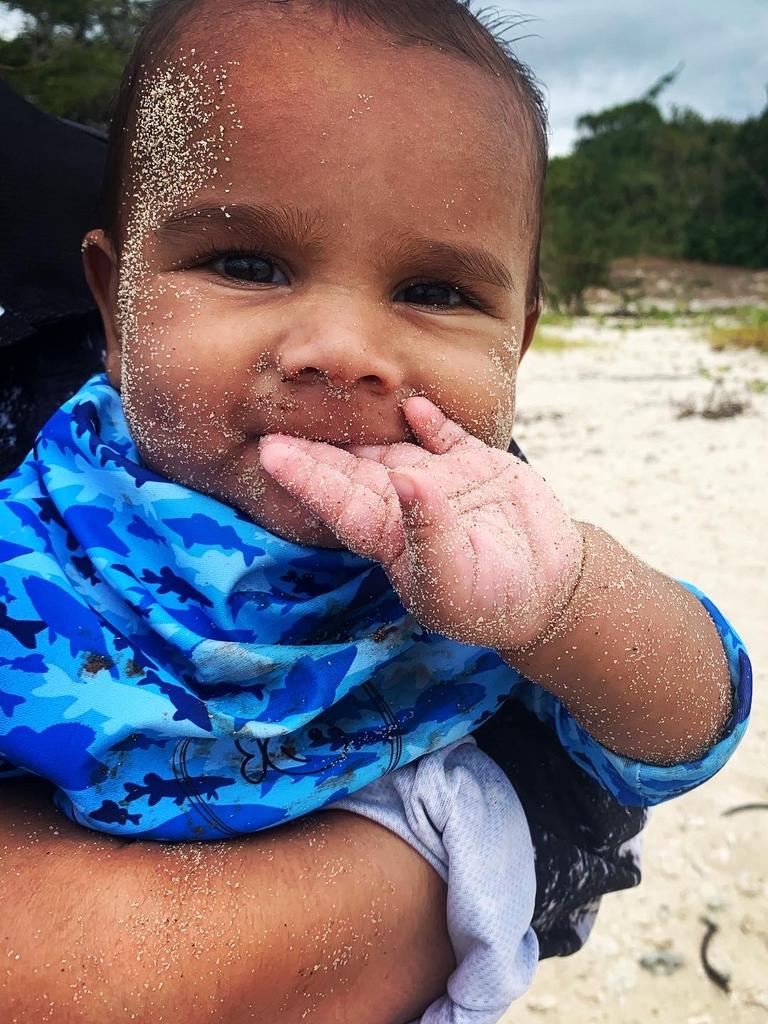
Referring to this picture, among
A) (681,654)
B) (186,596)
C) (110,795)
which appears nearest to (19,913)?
(110,795)

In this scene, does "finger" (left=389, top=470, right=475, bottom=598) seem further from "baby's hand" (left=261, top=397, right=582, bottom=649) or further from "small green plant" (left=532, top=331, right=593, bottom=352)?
"small green plant" (left=532, top=331, right=593, bottom=352)

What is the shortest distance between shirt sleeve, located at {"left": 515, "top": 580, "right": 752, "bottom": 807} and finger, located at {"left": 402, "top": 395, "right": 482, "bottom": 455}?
1.45 ft

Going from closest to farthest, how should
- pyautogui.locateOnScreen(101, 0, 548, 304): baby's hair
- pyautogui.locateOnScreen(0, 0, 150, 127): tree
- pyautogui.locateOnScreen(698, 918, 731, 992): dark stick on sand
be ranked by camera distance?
pyautogui.locateOnScreen(101, 0, 548, 304): baby's hair → pyautogui.locateOnScreen(698, 918, 731, 992): dark stick on sand → pyautogui.locateOnScreen(0, 0, 150, 127): tree

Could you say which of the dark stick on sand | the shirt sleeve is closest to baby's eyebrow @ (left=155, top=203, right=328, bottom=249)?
the shirt sleeve

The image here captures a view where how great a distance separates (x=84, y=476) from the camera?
132 cm

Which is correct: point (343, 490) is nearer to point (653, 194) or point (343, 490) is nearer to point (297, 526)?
point (297, 526)

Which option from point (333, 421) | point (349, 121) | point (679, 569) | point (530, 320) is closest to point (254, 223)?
point (349, 121)

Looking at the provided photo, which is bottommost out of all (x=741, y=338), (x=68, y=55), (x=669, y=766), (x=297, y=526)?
(x=741, y=338)

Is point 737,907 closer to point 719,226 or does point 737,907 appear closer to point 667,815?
point 667,815

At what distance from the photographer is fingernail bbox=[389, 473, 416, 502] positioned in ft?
3.02

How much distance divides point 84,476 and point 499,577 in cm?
74

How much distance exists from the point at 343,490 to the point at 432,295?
405 millimetres

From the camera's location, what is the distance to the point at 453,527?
0.94 m

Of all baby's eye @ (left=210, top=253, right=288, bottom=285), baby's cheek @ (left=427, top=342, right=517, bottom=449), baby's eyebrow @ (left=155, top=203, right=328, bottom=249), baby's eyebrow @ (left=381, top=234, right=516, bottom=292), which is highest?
baby's eyebrow @ (left=155, top=203, right=328, bottom=249)
